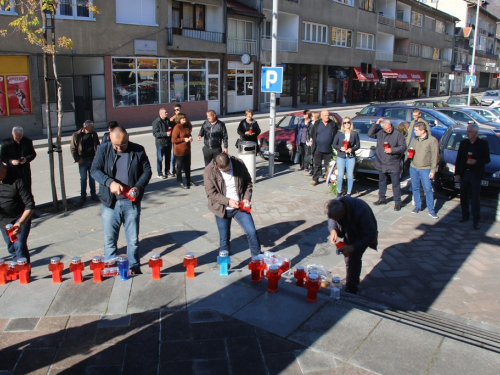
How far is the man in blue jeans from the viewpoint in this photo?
6.13 m

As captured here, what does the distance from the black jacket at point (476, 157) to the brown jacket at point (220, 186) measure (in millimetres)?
4609

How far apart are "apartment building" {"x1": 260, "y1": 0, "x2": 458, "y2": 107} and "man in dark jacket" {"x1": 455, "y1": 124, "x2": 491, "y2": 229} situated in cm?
2569

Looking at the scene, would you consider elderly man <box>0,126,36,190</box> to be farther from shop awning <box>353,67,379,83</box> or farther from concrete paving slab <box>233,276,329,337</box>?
shop awning <box>353,67,379,83</box>

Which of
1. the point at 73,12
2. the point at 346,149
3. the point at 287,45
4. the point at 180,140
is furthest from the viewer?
the point at 287,45

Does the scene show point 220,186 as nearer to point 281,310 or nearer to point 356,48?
point 281,310

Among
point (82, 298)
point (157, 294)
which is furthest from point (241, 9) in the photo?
point (82, 298)

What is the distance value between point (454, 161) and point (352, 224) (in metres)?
6.96

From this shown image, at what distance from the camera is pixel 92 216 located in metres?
8.85

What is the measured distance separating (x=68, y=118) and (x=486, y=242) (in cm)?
1863

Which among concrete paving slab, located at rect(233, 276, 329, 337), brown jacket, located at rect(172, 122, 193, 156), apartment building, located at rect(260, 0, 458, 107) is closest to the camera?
concrete paving slab, located at rect(233, 276, 329, 337)

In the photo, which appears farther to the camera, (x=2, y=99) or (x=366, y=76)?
(x=366, y=76)

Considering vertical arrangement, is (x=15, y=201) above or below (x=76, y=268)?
above

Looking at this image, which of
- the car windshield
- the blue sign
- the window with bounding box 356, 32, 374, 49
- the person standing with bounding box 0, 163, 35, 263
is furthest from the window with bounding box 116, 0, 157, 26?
the window with bounding box 356, 32, 374, 49

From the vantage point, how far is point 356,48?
1722 inches
